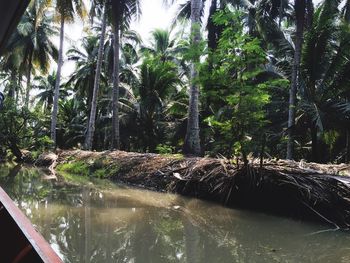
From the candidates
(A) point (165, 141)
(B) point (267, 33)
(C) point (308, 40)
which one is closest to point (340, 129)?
(C) point (308, 40)

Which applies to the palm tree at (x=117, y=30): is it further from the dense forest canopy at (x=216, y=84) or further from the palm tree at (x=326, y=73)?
the palm tree at (x=326, y=73)

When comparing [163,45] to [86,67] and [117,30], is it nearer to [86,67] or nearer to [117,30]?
[86,67]

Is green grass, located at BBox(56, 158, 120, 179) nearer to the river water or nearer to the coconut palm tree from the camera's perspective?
the river water

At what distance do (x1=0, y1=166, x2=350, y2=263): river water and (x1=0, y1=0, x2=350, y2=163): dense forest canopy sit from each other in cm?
183

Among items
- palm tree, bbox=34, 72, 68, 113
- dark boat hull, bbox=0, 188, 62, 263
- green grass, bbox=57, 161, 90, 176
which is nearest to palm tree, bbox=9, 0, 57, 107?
palm tree, bbox=34, 72, 68, 113

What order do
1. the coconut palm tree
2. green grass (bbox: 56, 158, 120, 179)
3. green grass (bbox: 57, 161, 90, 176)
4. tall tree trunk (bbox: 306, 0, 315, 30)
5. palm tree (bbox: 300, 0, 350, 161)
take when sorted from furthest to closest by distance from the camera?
the coconut palm tree < green grass (bbox: 57, 161, 90, 176) < tall tree trunk (bbox: 306, 0, 315, 30) < green grass (bbox: 56, 158, 120, 179) < palm tree (bbox: 300, 0, 350, 161)

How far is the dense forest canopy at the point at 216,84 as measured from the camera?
871cm

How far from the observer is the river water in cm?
508

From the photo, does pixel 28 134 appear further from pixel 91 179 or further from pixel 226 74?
pixel 226 74

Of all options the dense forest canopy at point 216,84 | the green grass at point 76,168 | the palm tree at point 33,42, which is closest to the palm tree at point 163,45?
the dense forest canopy at point 216,84

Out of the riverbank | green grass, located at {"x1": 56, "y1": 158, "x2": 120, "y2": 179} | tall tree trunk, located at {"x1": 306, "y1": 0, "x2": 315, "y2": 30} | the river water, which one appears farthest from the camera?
tall tree trunk, located at {"x1": 306, "y1": 0, "x2": 315, "y2": 30}

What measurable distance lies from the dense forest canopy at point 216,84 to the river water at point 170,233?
1831mm

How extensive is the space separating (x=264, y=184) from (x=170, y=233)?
116 inches

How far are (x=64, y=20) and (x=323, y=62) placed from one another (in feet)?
49.4
